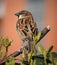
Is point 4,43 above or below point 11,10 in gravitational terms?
below

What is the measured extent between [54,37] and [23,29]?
2.49 meters

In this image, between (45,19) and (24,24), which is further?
(45,19)

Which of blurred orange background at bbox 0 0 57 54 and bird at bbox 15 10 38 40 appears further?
blurred orange background at bbox 0 0 57 54

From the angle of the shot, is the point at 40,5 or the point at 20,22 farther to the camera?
the point at 40,5

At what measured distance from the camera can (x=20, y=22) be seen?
0.49 m

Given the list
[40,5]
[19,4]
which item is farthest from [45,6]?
[19,4]

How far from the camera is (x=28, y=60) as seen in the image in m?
0.33

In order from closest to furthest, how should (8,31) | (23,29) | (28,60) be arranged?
(28,60) → (23,29) → (8,31)

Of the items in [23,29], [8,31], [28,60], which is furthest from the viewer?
[8,31]

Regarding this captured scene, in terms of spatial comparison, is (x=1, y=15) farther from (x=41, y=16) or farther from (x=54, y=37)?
(x=54, y=37)

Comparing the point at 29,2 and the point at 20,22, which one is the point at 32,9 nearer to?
the point at 29,2

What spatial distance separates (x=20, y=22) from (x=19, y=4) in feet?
8.34

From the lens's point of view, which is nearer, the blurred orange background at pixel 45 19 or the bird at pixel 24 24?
the bird at pixel 24 24

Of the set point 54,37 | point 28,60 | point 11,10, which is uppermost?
point 11,10
